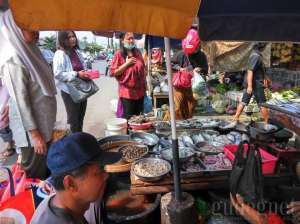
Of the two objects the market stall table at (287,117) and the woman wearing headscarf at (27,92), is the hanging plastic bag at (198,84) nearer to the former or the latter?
the market stall table at (287,117)

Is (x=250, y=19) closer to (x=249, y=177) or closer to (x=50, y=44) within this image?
(x=249, y=177)

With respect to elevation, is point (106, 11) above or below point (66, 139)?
above

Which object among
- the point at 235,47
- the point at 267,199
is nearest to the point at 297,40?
the point at 267,199

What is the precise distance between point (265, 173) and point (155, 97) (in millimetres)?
4739

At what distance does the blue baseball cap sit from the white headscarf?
1594mm

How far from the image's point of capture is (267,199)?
3.24 metres

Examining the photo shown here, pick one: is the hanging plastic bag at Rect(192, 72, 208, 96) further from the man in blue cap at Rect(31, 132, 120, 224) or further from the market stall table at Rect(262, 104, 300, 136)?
the man in blue cap at Rect(31, 132, 120, 224)

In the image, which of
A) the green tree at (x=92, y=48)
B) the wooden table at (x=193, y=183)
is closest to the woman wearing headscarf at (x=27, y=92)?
the wooden table at (x=193, y=183)

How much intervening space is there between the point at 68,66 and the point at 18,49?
6.83 feet

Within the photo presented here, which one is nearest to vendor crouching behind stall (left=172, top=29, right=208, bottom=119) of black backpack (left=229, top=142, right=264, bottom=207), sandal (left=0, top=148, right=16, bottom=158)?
black backpack (left=229, top=142, right=264, bottom=207)

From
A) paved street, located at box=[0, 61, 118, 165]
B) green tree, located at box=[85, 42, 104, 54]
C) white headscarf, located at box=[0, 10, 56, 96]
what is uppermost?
green tree, located at box=[85, 42, 104, 54]

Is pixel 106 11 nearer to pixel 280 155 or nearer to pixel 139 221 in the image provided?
pixel 139 221

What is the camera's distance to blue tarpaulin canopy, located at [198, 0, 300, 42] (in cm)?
254

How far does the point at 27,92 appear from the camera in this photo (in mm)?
3146
